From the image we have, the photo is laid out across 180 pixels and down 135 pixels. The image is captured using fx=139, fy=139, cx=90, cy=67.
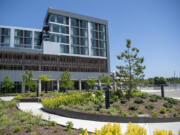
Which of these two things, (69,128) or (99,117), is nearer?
(69,128)

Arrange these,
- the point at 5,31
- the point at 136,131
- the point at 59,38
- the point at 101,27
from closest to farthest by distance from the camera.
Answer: the point at 136,131 → the point at 59,38 → the point at 5,31 → the point at 101,27

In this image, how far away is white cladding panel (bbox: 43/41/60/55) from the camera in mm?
40094

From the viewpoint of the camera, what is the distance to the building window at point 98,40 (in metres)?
49.2

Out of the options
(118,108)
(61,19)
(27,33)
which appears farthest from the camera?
(27,33)

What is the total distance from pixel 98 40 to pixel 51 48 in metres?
17.8

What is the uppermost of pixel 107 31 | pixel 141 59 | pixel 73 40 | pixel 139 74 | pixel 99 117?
pixel 107 31

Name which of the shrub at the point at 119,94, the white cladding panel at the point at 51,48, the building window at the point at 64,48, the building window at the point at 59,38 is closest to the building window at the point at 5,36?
the white cladding panel at the point at 51,48

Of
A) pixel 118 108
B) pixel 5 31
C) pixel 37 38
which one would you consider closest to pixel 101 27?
pixel 37 38

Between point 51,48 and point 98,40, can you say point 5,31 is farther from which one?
point 98,40

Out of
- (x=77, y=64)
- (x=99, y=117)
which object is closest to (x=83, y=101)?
(x=99, y=117)

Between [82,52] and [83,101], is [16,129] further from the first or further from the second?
[82,52]

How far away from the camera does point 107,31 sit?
172 ft

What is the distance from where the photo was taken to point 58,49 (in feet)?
138

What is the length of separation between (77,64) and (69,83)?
13.9m
